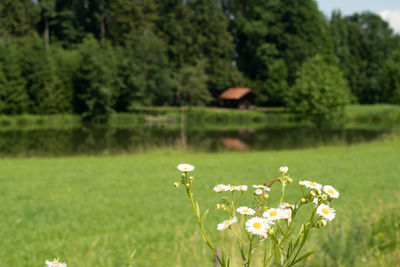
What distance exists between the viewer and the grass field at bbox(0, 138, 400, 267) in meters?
5.80

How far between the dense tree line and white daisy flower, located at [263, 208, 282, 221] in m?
31.7

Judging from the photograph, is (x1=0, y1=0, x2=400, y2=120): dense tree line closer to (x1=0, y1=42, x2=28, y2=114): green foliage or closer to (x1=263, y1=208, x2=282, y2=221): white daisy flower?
(x1=0, y1=42, x2=28, y2=114): green foliage

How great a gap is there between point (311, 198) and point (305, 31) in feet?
186

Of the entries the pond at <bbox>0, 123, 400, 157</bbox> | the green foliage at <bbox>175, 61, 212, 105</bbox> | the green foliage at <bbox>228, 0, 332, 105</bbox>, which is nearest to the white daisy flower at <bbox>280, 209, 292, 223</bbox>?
the pond at <bbox>0, 123, 400, 157</bbox>

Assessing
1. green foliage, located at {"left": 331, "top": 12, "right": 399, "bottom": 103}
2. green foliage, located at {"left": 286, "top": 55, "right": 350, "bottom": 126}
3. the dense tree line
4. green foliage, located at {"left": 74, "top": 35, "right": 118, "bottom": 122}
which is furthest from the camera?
green foliage, located at {"left": 331, "top": 12, "right": 399, "bottom": 103}

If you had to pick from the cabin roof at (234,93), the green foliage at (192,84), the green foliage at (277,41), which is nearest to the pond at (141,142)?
the green foliage at (192,84)

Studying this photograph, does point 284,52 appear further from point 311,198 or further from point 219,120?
point 311,198

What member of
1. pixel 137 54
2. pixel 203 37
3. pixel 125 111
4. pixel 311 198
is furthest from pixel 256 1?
pixel 311 198

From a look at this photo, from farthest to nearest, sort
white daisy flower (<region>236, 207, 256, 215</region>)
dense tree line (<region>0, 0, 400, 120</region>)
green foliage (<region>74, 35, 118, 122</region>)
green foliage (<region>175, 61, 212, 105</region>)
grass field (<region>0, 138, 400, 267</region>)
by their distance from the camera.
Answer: green foliage (<region>175, 61, 212, 105</region>) < dense tree line (<region>0, 0, 400, 120</region>) < green foliage (<region>74, 35, 118, 122</region>) < grass field (<region>0, 138, 400, 267</region>) < white daisy flower (<region>236, 207, 256, 215</region>)

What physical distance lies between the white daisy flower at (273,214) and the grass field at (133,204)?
2230mm

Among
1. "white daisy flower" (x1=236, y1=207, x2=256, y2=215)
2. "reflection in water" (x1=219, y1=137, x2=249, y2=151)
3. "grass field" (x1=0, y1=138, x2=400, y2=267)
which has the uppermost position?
"white daisy flower" (x1=236, y1=207, x2=256, y2=215)

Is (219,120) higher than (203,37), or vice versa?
(203,37)

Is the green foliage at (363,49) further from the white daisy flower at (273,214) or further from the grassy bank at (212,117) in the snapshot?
the white daisy flower at (273,214)

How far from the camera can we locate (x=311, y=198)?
99cm
